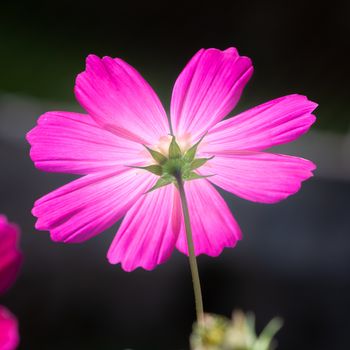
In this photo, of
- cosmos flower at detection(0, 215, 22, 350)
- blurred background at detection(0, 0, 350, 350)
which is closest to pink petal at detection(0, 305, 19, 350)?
cosmos flower at detection(0, 215, 22, 350)

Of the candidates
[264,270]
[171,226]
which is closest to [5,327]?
[171,226]

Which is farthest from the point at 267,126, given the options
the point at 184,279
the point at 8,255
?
A: the point at 184,279

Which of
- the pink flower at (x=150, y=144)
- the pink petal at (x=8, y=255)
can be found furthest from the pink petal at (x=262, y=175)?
the pink petal at (x=8, y=255)

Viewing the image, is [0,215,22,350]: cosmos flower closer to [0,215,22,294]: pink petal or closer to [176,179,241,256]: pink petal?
[0,215,22,294]: pink petal

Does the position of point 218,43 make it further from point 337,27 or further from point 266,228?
point 266,228

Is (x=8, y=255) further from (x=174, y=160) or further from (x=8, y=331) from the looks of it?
(x=174, y=160)

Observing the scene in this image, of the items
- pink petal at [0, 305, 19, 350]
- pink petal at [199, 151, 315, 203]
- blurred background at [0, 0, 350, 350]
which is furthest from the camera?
blurred background at [0, 0, 350, 350]
